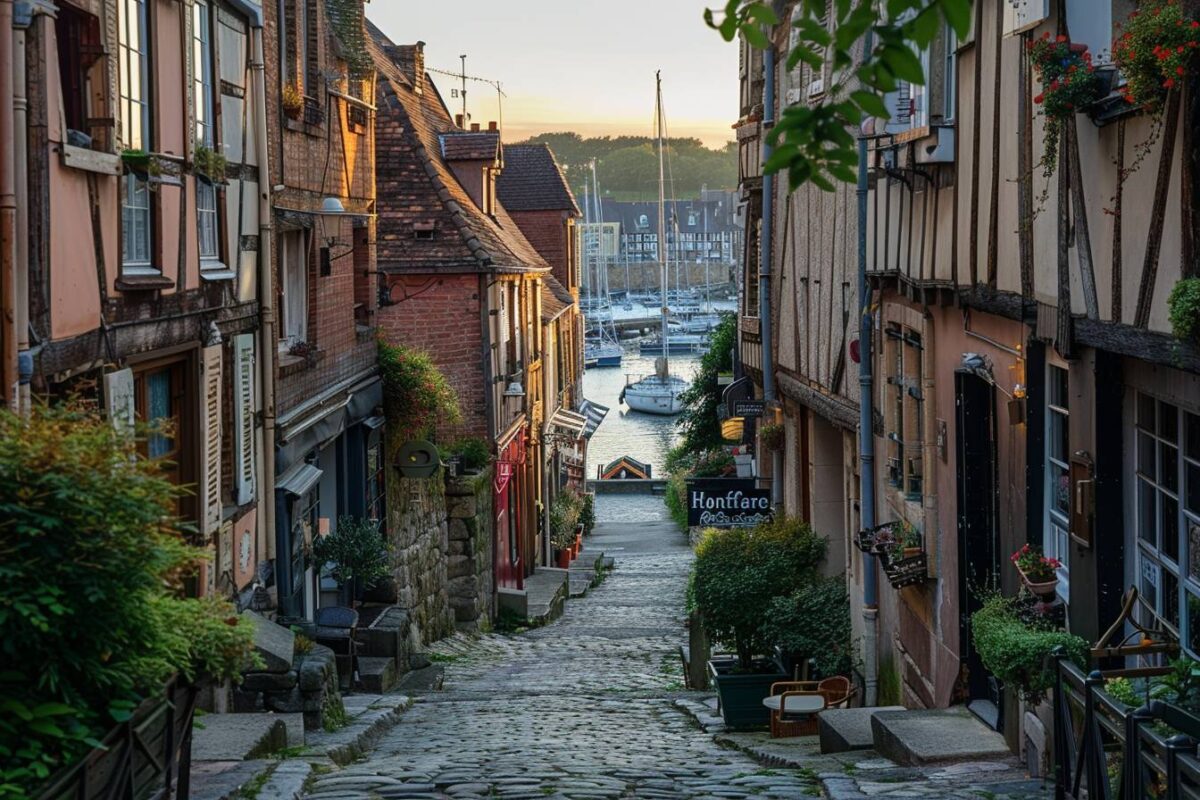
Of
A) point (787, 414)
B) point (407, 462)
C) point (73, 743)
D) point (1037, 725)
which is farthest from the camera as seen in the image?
point (787, 414)

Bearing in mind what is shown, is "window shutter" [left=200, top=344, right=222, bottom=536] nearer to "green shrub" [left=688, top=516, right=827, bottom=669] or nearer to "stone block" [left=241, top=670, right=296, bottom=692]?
"stone block" [left=241, top=670, right=296, bottom=692]

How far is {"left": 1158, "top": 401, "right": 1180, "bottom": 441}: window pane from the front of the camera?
254 inches

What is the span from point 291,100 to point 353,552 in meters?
4.38

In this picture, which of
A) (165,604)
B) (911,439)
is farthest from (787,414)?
(165,604)

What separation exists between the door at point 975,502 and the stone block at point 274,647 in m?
4.66

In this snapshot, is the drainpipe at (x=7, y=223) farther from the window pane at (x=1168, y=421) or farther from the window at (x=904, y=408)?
the window at (x=904, y=408)

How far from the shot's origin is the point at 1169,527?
658cm

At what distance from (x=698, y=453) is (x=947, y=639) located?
25862 mm

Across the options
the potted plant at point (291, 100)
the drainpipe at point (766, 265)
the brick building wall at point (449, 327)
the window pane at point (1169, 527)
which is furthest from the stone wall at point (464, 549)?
the window pane at point (1169, 527)

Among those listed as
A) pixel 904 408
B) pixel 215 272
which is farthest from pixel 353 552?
pixel 904 408

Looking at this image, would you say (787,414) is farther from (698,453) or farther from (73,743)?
(698,453)

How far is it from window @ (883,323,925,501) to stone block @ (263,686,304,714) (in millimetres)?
4831

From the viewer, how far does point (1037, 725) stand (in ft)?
25.9

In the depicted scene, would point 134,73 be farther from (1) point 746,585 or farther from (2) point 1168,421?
(1) point 746,585
